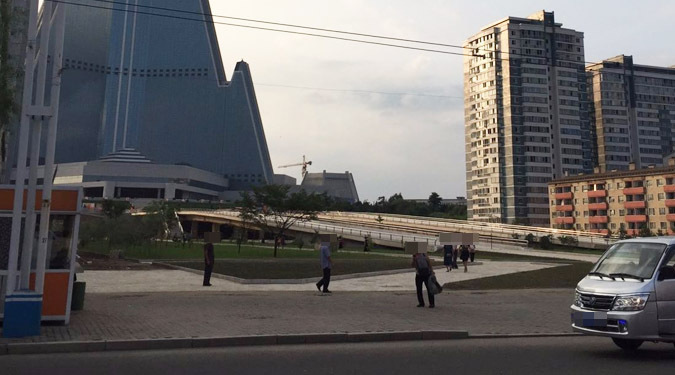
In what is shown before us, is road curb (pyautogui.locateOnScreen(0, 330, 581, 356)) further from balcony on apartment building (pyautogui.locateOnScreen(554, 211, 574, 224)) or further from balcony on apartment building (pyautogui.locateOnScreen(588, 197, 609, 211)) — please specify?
balcony on apartment building (pyautogui.locateOnScreen(554, 211, 574, 224))

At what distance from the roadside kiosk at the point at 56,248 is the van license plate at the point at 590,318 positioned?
9685mm

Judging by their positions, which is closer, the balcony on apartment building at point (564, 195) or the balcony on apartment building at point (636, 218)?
the balcony on apartment building at point (636, 218)

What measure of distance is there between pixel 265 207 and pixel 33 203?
116 feet

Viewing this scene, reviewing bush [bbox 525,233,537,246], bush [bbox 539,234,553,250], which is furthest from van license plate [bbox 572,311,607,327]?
bush [bbox 525,233,537,246]

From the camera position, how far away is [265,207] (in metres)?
45.3

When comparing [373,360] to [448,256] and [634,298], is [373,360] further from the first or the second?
[448,256]

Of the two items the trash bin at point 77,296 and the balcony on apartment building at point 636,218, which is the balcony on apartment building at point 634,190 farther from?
the trash bin at point 77,296

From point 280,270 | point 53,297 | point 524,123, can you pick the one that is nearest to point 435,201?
point 524,123

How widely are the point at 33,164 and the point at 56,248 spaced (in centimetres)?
212

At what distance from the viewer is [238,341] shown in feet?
31.2

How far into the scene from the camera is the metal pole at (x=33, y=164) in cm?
994

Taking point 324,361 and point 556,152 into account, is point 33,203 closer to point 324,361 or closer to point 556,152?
point 324,361

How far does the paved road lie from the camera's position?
7258mm

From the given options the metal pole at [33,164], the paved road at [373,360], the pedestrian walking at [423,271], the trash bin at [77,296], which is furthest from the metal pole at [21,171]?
the pedestrian walking at [423,271]
